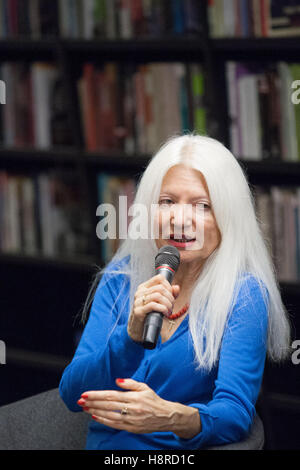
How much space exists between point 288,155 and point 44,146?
977 millimetres

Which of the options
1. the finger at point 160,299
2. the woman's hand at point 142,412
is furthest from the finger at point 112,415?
the finger at point 160,299

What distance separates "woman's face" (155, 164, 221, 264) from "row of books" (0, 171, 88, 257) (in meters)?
1.29

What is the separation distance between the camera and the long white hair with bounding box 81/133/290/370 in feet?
5.05

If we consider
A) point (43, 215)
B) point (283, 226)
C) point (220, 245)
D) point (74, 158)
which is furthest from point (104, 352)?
point (43, 215)

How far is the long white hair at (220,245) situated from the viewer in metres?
1.54

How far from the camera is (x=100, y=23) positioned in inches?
105

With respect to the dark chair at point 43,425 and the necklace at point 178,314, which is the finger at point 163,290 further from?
the dark chair at point 43,425

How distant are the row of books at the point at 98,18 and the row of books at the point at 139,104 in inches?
5.0

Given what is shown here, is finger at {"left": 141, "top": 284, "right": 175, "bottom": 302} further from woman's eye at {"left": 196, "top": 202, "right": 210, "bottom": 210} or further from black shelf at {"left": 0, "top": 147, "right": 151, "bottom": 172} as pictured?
black shelf at {"left": 0, "top": 147, "right": 151, "bottom": 172}

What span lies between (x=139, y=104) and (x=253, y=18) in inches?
20.2

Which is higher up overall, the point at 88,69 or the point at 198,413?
the point at 88,69

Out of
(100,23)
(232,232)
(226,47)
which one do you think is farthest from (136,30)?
(232,232)

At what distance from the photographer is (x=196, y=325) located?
5.10 ft

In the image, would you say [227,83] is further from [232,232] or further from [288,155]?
[232,232]
